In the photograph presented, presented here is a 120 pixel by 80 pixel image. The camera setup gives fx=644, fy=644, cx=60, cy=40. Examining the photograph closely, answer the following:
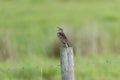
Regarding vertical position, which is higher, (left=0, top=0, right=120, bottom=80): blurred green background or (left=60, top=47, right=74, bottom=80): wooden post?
(left=0, top=0, right=120, bottom=80): blurred green background

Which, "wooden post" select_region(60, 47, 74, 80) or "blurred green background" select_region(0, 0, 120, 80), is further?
"blurred green background" select_region(0, 0, 120, 80)

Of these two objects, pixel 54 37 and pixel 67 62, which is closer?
pixel 67 62

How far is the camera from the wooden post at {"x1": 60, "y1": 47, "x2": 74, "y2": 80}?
7.71 metres

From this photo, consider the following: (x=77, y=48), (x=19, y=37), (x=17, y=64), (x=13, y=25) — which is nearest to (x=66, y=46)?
(x=17, y=64)

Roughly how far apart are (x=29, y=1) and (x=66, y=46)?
42.0ft

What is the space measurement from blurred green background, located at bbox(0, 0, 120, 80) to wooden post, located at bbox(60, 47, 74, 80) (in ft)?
8.24

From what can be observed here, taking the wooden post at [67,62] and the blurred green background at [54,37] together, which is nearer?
the wooden post at [67,62]

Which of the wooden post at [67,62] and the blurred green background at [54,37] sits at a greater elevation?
the blurred green background at [54,37]

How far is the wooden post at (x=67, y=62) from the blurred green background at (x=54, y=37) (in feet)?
8.24

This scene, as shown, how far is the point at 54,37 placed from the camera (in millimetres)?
14164

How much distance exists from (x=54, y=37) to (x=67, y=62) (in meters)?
6.42

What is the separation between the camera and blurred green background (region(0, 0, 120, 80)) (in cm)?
1115

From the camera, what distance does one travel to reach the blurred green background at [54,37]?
11148mm

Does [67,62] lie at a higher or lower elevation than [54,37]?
lower
